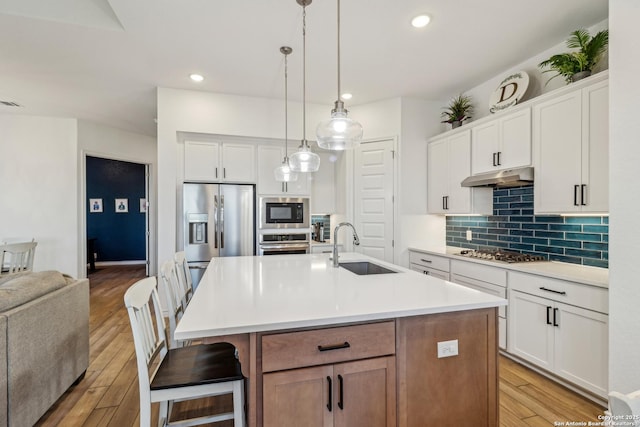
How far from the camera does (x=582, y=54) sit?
2.38 meters

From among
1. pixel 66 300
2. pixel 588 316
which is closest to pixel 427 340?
pixel 588 316

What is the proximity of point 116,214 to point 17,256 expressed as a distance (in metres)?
3.81

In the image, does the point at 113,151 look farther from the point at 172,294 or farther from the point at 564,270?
the point at 564,270

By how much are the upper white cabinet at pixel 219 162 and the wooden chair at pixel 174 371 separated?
2.48 metres

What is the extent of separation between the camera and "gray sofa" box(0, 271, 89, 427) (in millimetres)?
1621

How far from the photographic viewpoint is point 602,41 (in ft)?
7.51

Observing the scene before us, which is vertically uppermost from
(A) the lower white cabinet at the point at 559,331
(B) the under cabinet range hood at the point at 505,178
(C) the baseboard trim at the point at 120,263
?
(B) the under cabinet range hood at the point at 505,178

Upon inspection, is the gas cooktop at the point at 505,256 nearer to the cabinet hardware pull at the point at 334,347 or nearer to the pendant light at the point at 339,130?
the pendant light at the point at 339,130

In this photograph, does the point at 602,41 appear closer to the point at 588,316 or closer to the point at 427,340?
the point at 588,316

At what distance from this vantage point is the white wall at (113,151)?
4934mm

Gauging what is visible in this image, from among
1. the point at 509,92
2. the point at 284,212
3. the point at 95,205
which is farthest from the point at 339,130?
the point at 95,205

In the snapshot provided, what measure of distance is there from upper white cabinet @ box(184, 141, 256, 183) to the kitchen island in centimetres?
256

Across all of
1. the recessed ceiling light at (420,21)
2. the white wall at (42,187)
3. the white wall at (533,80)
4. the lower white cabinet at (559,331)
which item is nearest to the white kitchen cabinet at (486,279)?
the lower white cabinet at (559,331)

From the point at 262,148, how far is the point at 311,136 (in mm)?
682
